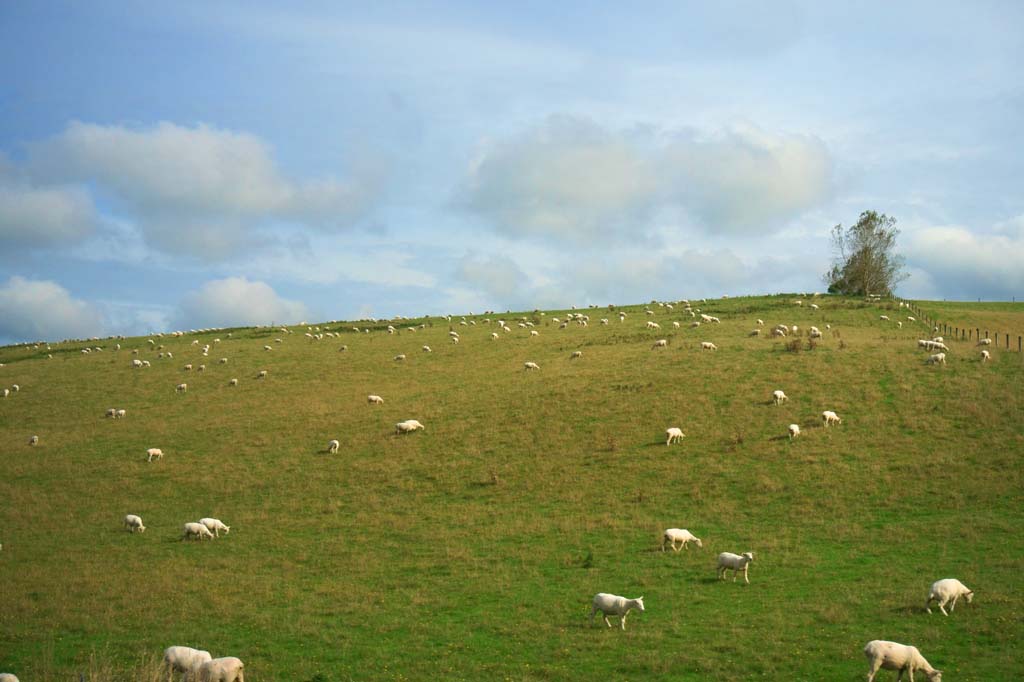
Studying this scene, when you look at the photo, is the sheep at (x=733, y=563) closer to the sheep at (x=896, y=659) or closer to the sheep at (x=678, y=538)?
the sheep at (x=678, y=538)

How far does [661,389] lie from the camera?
46.8m

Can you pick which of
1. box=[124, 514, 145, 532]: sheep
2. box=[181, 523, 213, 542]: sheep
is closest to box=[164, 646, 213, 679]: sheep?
box=[181, 523, 213, 542]: sheep

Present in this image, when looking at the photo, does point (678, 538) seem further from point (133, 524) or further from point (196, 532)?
point (133, 524)

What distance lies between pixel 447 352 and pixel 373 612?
4369cm

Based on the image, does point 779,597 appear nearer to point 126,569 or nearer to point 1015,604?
point 1015,604

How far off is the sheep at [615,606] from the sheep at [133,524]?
2219 centimetres

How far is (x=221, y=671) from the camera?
1638 centimetres

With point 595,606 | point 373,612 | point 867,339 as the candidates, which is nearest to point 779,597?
point 595,606

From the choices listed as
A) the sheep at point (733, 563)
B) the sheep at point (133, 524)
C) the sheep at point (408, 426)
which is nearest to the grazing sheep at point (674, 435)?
the sheep at point (408, 426)

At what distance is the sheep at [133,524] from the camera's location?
32531 millimetres

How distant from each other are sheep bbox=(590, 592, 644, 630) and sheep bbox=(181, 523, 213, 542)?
18569 mm

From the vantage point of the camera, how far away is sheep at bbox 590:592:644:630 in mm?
20250

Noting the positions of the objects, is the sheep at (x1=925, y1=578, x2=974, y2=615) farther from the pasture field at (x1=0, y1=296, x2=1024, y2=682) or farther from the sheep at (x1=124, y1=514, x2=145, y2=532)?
the sheep at (x1=124, y1=514, x2=145, y2=532)

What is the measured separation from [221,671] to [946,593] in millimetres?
18821
